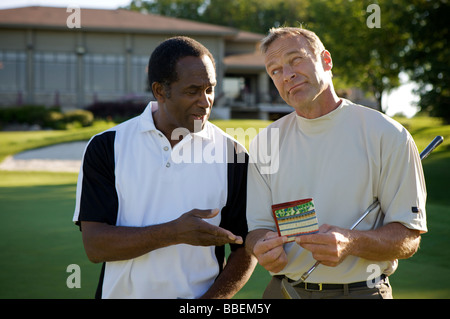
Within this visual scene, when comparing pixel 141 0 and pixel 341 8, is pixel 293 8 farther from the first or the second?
pixel 341 8

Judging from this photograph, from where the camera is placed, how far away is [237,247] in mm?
3113

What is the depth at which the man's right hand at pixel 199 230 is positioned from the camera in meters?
2.66

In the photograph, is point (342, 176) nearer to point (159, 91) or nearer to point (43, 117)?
point (159, 91)

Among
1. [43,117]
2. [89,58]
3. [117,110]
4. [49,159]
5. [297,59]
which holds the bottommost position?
[297,59]

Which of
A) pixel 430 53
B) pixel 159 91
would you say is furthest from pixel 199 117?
pixel 430 53

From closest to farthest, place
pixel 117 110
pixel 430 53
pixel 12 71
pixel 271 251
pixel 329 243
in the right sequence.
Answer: pixel 329 243, pixel 271 251, pixel 430 53, pixel 117 110, pixel 12 71

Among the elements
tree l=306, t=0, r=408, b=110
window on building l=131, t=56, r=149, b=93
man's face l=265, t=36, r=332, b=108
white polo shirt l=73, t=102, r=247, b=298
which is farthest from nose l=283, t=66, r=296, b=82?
window on building l=131, t=56, r=149, b=93

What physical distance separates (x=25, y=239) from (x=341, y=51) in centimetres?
3205

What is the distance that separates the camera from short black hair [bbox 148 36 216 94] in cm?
311

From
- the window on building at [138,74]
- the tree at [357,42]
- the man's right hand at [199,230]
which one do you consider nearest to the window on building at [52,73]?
the window on building at [138,74]

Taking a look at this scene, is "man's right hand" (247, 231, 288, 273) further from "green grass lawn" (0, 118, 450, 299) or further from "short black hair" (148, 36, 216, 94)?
"green grass lawn" (0, 118, 450, 299)

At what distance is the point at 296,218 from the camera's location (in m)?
2.53

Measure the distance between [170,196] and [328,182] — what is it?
840mm

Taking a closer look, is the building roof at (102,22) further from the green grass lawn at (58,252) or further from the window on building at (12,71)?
the green grass lawn at (58,252)
